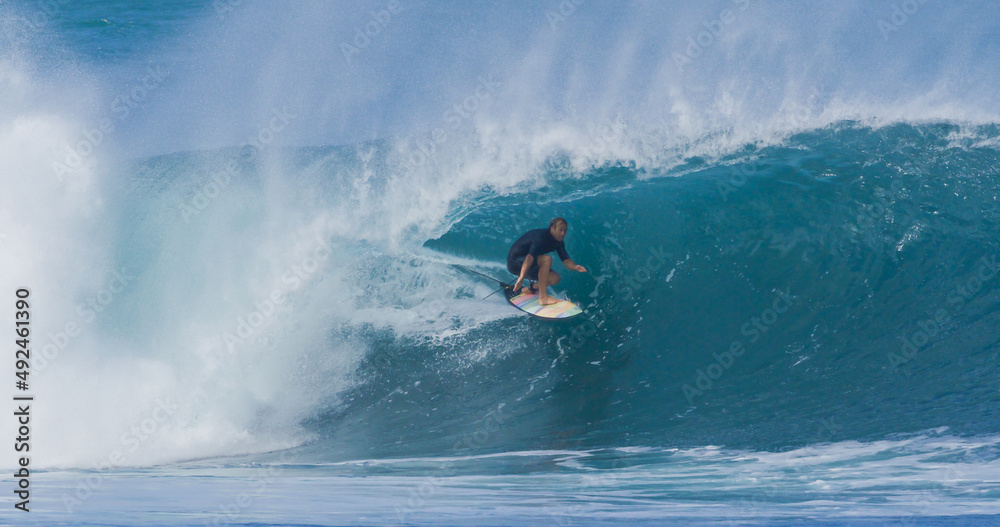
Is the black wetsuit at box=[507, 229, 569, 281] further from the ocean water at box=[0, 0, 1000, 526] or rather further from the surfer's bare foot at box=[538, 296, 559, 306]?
the ocean water at box=[0, 0, 1000, 526]

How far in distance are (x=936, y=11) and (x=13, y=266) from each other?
27.2m

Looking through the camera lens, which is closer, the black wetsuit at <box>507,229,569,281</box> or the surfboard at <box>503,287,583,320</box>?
the black wetsuit at <box>507,229,569,281</box>

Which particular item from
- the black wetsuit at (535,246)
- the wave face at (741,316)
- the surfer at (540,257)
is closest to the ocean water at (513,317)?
the wave face at (741,316)

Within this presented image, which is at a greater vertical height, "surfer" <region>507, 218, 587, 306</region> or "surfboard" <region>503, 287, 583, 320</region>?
"surfer" <region>507, 218, 587, 306</region>

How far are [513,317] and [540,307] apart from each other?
2.42 ft

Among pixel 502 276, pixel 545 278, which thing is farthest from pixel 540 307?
pixel 502 276

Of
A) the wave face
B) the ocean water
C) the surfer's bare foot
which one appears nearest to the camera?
the ocean water

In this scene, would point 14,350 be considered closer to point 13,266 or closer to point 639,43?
point 13,266

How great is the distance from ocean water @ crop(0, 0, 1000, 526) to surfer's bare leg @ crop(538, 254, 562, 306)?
2.03 ft

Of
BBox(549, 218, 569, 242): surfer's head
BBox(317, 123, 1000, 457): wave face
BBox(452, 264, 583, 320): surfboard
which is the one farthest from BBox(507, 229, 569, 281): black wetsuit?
BBox(317, 123, 1000, 457): wave face

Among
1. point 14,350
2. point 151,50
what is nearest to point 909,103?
point 14,350

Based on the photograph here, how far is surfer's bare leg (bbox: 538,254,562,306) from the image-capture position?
8.45 metres

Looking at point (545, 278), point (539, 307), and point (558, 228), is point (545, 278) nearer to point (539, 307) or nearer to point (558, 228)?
point (539, 307)

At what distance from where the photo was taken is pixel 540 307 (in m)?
8.69
